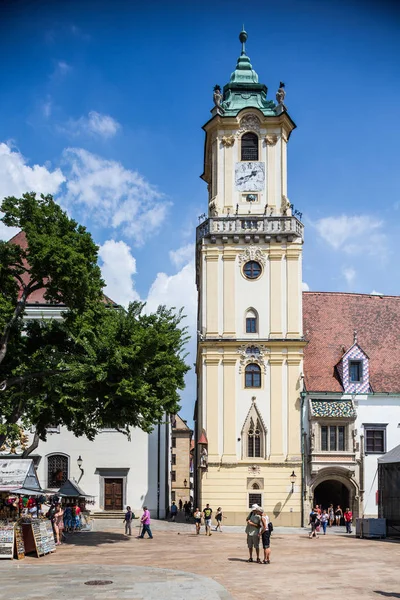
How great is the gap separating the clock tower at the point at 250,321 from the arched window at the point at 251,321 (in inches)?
2.5

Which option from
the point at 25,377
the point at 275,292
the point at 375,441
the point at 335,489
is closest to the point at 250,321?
the point at 275,292

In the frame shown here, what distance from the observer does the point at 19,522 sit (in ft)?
86.9

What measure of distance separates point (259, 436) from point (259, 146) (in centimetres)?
1886

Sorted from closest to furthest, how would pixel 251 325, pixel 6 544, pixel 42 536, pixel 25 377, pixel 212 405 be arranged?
pixel 6 544
pixel 42 536
pixel 25 377
pixel 212 405
pixel 251 325

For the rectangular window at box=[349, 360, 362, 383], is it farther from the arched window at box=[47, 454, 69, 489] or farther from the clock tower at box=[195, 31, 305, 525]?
the arched window at box=[47, 454, 69, 489]

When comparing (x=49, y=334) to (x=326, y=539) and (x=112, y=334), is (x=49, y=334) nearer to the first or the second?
(x=112, y=334)

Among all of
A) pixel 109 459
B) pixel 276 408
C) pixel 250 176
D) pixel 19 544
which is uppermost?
pixel 250 176

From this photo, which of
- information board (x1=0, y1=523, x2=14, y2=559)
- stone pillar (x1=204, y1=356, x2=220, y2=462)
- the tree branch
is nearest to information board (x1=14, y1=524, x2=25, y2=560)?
information board (x1=0, y1=523, x2=14, y2=559)

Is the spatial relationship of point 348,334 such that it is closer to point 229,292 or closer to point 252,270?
point 252,270

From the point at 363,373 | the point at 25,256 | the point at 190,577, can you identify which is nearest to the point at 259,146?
the point at 363,373

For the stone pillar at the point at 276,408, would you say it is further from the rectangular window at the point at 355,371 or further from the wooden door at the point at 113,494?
the wooden door at the point at 113,494

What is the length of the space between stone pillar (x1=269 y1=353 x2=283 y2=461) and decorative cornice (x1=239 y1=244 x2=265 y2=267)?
20.3ft

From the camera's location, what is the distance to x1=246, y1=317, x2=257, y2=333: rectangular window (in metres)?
49.4

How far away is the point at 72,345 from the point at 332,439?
2145 centimetres
